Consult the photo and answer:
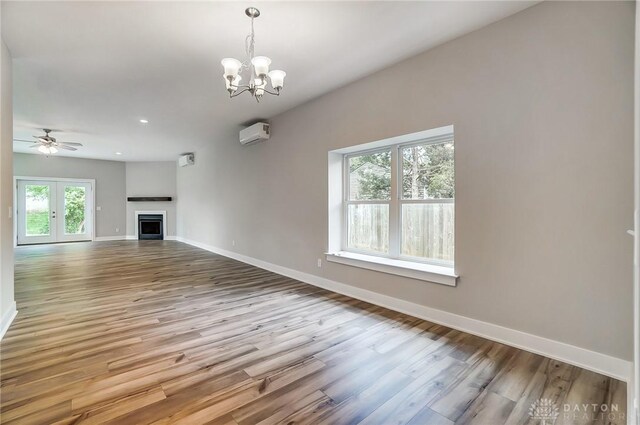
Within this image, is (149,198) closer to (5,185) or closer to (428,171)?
(5,185)

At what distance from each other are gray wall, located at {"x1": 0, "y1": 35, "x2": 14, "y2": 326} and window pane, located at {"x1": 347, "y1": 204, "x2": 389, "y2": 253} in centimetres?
378

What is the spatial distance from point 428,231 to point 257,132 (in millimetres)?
3492

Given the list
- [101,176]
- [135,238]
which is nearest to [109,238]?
[135,238]

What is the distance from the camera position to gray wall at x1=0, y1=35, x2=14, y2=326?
264cm

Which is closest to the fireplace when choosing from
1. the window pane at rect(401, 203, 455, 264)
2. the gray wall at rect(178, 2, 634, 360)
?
the gray wall at rect(178, 2, 634, 360)

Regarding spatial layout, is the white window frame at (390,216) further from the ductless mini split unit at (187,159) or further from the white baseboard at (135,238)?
Answer: the white baseboard at (135,238)

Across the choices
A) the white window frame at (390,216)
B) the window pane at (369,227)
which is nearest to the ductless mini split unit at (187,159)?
the white window frame at (390,216)

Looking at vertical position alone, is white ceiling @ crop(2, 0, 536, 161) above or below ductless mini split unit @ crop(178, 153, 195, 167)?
above

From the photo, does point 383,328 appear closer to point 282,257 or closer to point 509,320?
point 509,320

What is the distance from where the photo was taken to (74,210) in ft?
30.3

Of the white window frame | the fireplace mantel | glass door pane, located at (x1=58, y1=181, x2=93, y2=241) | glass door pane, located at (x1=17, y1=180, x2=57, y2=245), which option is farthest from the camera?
the fireplace mantel

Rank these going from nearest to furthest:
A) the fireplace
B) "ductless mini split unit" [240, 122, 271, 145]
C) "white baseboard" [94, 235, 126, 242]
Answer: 1. "ductless mini split unit" [240, 122, 271, 145]
2. "white baseboard" [94, 235, 126, 242]
3. the fireplace

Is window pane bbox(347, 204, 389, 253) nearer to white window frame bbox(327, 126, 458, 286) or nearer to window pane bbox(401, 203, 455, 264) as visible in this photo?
white window frame bbox(327, 126, 458, 286)

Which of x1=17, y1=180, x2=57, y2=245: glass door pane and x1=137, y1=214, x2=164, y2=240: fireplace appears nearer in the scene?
x1=17, y1=180, x2=57, y2=245: glass door pane
